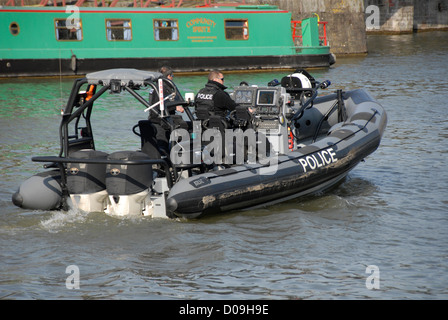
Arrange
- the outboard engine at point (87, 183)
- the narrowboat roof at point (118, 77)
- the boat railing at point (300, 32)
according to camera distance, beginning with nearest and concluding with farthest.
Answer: the outboard engine at point (87, 183) → the narrowboat roof at point (118, 77) → the boat railing at point (300, 32)

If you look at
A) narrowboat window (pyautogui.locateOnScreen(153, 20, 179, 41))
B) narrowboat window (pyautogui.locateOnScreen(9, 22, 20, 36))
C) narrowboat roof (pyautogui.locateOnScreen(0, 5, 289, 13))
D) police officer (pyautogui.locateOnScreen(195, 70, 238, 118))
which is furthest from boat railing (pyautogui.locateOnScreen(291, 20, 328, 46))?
police officer (pyautogui.locateOnScreen(195, 70, 238, 118))

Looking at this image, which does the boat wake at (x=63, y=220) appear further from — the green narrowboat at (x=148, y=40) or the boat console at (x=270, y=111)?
the green narrowboat at (x=148, y=40)

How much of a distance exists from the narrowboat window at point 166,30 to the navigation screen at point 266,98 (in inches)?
549

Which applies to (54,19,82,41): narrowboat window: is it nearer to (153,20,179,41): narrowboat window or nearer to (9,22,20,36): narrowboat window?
(9,22,20,36): narrowboat window

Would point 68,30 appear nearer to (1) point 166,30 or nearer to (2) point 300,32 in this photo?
(1) point 166,30

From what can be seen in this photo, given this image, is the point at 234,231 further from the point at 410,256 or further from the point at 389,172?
the point at 389,172

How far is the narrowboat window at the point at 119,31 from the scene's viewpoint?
21.5 metres

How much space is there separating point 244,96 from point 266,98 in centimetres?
32

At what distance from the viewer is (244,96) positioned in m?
8.80

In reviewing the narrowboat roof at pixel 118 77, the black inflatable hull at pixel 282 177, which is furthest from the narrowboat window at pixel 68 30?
the narrowboat roof at pixel 118 77

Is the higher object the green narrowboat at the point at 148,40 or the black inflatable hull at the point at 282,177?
the green narrowboat at the point at 148,40

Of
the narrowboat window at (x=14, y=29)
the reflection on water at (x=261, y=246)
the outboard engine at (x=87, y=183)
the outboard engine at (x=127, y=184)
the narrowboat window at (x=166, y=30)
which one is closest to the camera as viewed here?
the reflection on water at (x=261, y=246)

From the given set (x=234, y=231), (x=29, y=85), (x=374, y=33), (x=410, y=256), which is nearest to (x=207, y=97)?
(x=234, y=231)

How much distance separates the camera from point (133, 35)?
21641 mm
